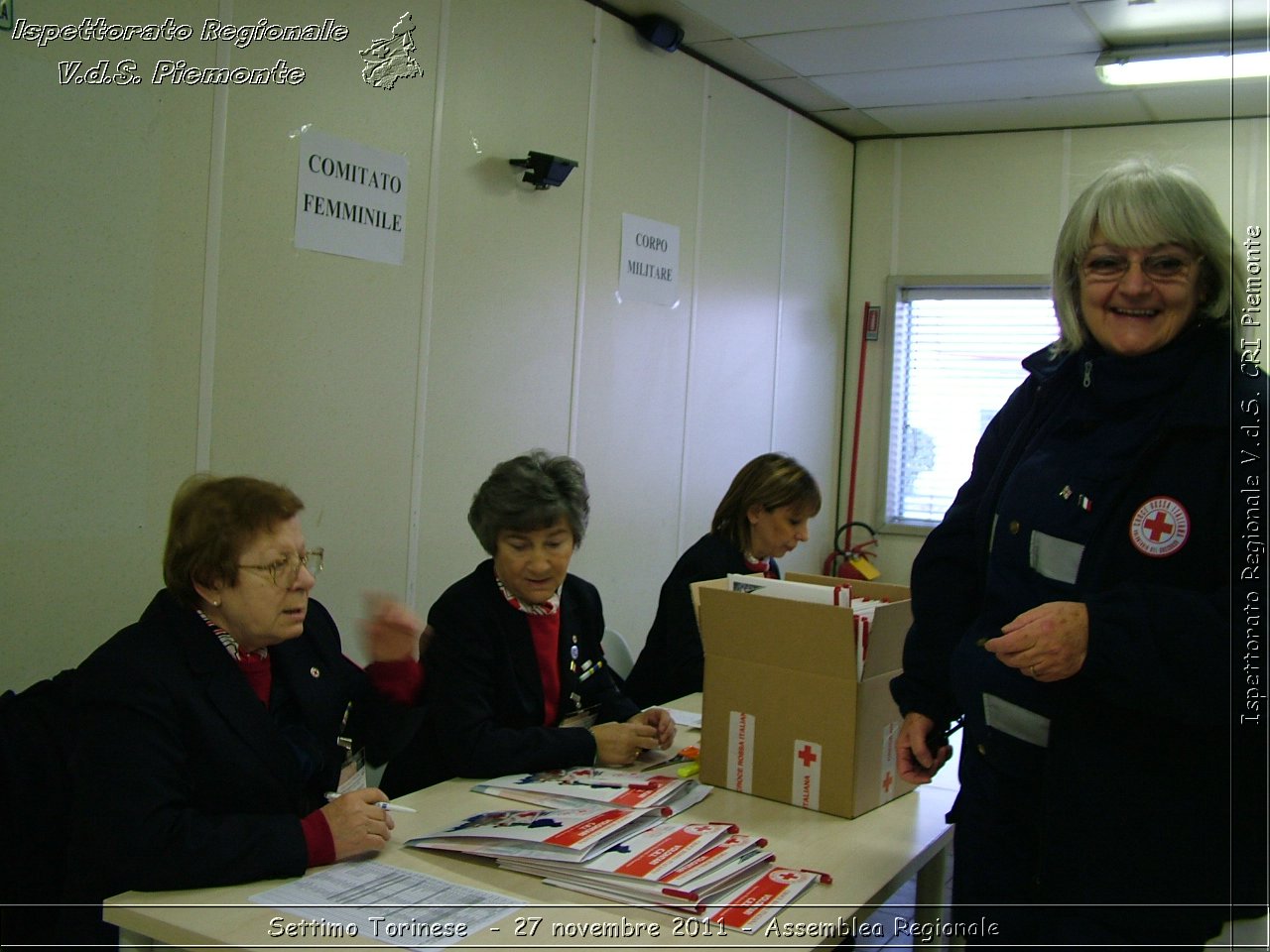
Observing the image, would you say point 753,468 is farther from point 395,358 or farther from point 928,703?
point 928,703

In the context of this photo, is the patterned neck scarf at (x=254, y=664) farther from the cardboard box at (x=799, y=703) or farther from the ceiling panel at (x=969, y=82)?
the ceiling panel at (x=969, y=82)

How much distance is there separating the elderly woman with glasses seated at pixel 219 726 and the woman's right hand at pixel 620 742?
48 cm

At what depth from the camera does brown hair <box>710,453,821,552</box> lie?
3.26 m

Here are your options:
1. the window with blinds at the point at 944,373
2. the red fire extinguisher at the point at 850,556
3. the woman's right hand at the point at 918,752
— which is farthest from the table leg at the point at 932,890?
the window with blinds at the point at 944,373

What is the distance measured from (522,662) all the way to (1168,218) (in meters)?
1.52

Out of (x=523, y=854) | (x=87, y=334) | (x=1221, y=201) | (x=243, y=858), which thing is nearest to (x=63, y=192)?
(x=87, y=334)

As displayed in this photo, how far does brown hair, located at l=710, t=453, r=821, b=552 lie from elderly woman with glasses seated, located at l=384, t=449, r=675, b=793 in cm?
80

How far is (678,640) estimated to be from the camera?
3.00 metres

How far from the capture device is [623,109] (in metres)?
4.35

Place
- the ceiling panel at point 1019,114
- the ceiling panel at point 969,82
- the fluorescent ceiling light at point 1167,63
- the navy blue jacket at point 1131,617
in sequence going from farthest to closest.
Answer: the ceiling panel at point 1019,114 → the ceiling panel at point 969,82 → the fluorescent ceiling light at point 1167,63 → the navy blue jacket at point 1131,617

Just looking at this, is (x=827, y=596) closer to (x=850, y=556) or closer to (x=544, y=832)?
(x=544, y=832)

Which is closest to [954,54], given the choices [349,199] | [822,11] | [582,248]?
[822,11]

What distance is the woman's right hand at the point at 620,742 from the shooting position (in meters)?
2.26

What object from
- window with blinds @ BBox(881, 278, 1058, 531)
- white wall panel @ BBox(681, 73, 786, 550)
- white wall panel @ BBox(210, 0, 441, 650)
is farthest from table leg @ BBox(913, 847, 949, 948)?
window with blinds @ BBox(881, 278, 1058, 531)
